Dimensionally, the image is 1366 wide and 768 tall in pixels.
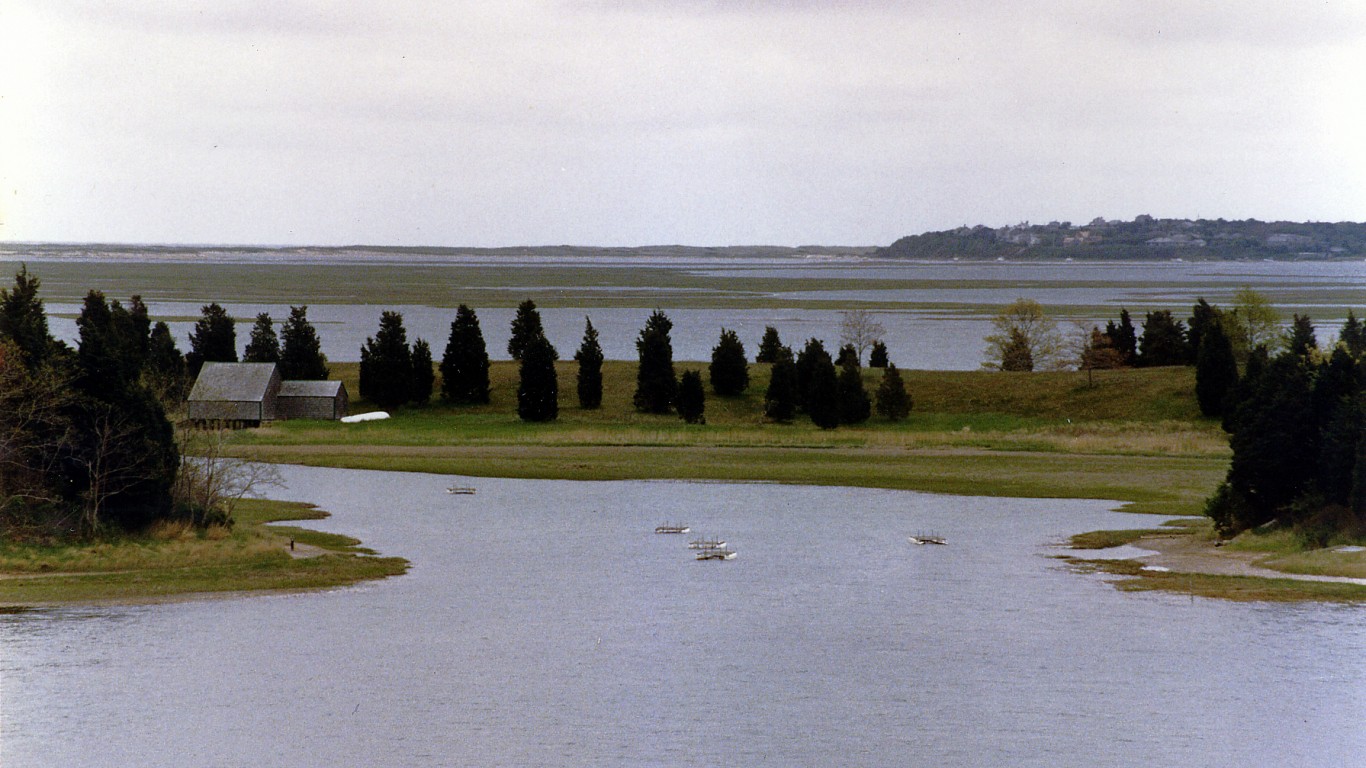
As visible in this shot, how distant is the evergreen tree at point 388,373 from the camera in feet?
270

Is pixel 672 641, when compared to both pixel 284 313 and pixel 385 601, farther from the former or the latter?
pixel 284 313

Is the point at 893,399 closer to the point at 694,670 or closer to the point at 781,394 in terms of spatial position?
the point at 781,394

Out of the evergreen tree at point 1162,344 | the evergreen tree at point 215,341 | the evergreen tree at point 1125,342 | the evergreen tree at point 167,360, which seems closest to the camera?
the evergreen tree at point 167,360

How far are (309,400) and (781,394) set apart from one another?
24789 mm

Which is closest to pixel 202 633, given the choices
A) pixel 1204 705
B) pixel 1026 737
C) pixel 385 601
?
pixel 385 601

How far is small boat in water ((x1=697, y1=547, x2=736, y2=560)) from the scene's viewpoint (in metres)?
42.9

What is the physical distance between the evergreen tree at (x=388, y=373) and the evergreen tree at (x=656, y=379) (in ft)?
41.4

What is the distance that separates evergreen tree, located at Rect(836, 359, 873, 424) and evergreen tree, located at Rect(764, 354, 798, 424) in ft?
9.65

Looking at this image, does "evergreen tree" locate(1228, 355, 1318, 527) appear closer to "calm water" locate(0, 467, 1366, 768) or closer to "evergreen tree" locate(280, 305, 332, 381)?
"calm water" locate(0, 467, 1366, 768)

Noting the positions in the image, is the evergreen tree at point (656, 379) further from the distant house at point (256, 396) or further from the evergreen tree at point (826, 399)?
the distant house at point (256, 396)

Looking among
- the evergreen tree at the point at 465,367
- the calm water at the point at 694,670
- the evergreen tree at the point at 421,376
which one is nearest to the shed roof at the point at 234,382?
the evergreen tree at the point at 421,376

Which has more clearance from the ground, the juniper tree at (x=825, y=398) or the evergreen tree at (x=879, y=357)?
the evergreen tree at (x=879, y=357)

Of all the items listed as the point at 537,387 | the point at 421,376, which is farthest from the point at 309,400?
the point at 537,387

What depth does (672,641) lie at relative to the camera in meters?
33.6
